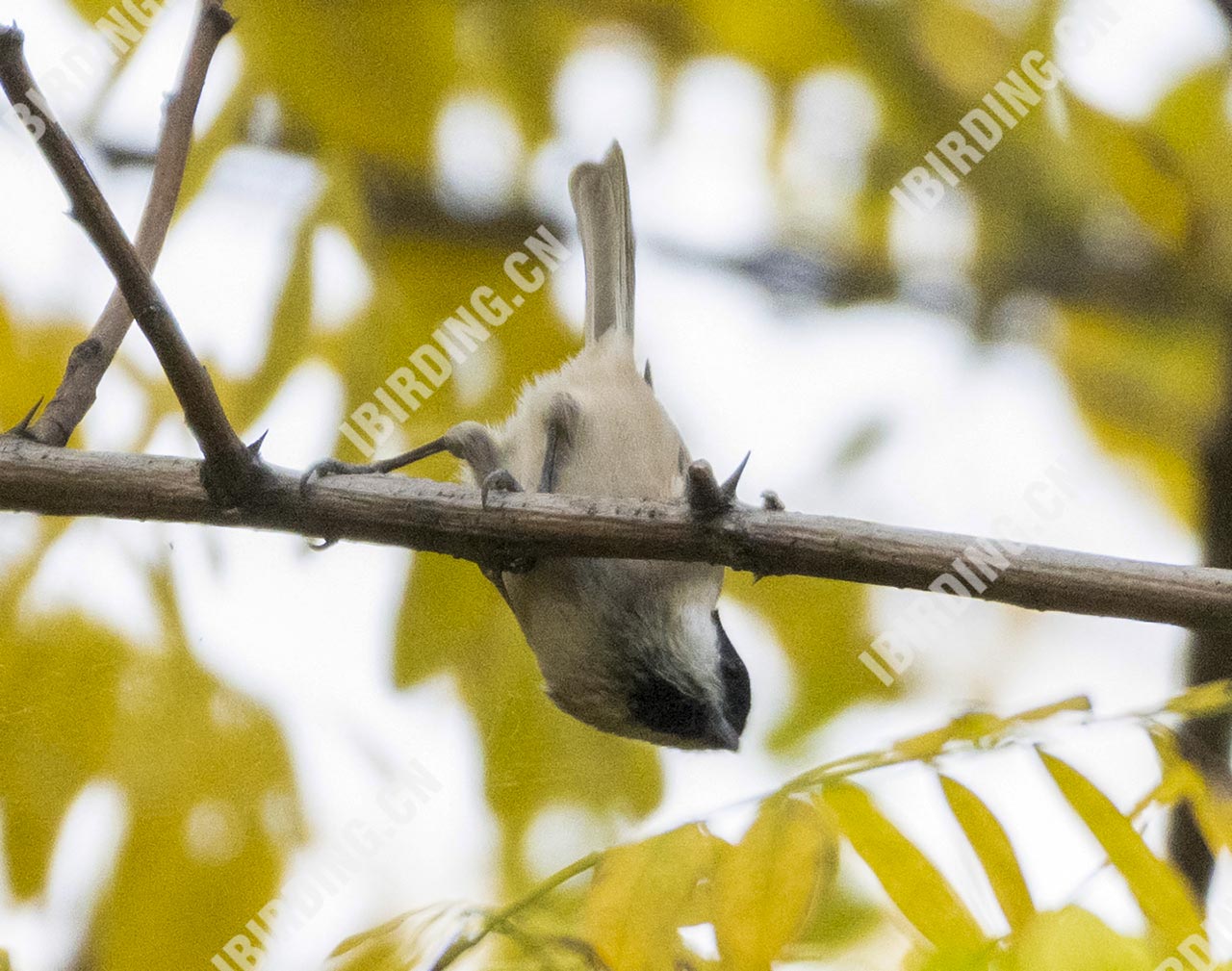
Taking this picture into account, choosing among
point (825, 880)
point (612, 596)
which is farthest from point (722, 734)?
point (825, 880)

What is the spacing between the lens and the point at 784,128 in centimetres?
307

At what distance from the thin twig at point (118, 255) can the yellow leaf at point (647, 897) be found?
78 centimetres

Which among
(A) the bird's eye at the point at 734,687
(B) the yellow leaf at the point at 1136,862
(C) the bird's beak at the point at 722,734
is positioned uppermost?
(A) the bird's eye at the point at 734,687

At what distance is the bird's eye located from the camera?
7.87 feet

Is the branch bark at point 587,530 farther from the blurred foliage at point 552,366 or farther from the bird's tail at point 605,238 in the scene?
the bird's tail at point 605,238

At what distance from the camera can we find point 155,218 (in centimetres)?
193

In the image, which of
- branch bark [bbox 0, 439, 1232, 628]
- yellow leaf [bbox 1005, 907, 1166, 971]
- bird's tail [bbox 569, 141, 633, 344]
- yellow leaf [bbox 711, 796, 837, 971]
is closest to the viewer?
yellow leaf [bbox 1005, 907, 1166, 971]

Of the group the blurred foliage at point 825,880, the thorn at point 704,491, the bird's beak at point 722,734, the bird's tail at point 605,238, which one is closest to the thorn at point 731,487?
the thorn at point 704,491

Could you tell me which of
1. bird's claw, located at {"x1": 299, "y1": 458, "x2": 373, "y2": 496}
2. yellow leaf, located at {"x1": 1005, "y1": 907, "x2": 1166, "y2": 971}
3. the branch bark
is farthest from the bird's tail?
yellow leaf, located at {"x1": 1005, "y1": 907, "x2": 1166, "y2": 971}

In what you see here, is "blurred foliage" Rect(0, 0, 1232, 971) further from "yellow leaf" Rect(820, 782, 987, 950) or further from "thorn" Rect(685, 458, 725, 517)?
"thorn" Rect(685, 458, 725, 517)

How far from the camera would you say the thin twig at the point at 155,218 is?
184cm

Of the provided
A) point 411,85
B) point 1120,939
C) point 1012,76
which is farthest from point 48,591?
point 1012,76

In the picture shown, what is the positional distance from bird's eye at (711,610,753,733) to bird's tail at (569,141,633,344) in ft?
3.01

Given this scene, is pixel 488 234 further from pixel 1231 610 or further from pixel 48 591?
pixel 1231 610
